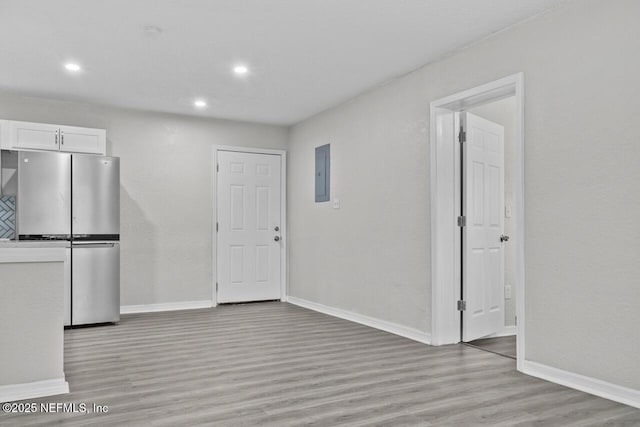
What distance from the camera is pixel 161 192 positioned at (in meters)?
6.04

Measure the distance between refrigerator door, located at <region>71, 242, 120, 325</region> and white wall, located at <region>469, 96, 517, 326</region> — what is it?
4.06m

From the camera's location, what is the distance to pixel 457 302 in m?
4.22

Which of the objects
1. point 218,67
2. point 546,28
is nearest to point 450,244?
point 546,28

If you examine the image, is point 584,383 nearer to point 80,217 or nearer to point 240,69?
point 240,69

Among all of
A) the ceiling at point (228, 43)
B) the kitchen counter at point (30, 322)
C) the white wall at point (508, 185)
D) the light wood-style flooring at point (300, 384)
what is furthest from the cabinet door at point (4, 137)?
the white wall at point (508, 185)

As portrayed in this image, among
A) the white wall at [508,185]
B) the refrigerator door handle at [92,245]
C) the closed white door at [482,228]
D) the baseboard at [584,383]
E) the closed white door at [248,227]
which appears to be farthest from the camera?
the closed white door at [248,227]

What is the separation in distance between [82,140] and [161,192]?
1.13 meters

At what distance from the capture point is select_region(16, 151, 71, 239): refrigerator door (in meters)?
4.77

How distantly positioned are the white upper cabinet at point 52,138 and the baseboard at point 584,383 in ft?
15.6

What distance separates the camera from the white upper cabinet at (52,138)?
4.90m

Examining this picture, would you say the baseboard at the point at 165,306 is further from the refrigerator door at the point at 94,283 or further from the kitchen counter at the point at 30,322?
the kitchen counter at the point at 30,322

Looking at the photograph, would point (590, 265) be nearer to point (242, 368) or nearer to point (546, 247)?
point (546, 247)

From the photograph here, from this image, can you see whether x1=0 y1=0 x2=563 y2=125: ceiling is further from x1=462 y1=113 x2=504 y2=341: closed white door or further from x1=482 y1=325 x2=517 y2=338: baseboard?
x1=482 y1=325 x2=517 y2=338: baseboard

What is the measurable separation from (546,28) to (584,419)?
2.44 metres
